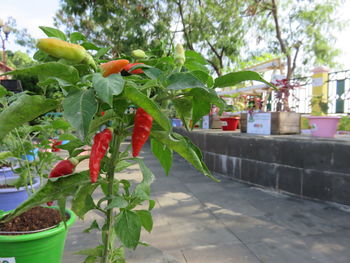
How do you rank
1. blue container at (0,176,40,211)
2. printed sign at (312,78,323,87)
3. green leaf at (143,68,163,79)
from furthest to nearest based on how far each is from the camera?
printed sign at (312,78,323,87)
blue container at (0,176,40,211)
green leaf at (143,68,163,79)

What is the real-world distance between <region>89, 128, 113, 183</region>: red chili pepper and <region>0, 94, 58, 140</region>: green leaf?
6.5 inches

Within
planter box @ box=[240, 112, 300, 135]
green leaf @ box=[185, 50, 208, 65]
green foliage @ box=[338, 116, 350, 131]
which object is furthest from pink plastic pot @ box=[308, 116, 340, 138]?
green leaf @ box=[185, 50, 208, 65]

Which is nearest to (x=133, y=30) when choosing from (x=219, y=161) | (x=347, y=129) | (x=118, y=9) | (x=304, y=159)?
(x=118, y=9)

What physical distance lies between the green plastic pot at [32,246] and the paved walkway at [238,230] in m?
0.53

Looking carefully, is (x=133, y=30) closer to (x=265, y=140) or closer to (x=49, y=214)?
(x=265, y=140)

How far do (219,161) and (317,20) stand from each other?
9877mm

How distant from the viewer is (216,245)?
2096 mm

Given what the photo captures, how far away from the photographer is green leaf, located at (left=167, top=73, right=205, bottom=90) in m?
0.63

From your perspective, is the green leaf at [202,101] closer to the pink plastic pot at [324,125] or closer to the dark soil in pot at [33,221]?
the dark soil in pot at [33,221]

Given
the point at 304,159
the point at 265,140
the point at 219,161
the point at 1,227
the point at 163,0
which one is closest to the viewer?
the point at 1,227

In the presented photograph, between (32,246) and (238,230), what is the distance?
1627mm

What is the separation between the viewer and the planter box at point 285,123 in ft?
13.7

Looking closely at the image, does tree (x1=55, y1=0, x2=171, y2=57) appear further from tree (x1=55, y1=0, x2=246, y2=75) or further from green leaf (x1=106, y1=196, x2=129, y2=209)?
green leaf (x1=106, y1=196, x2=129, y2=209)

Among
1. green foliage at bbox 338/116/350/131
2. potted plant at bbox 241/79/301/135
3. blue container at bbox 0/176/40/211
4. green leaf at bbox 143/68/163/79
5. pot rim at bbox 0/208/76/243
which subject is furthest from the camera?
green foliage at bbox 338/116/350/131
